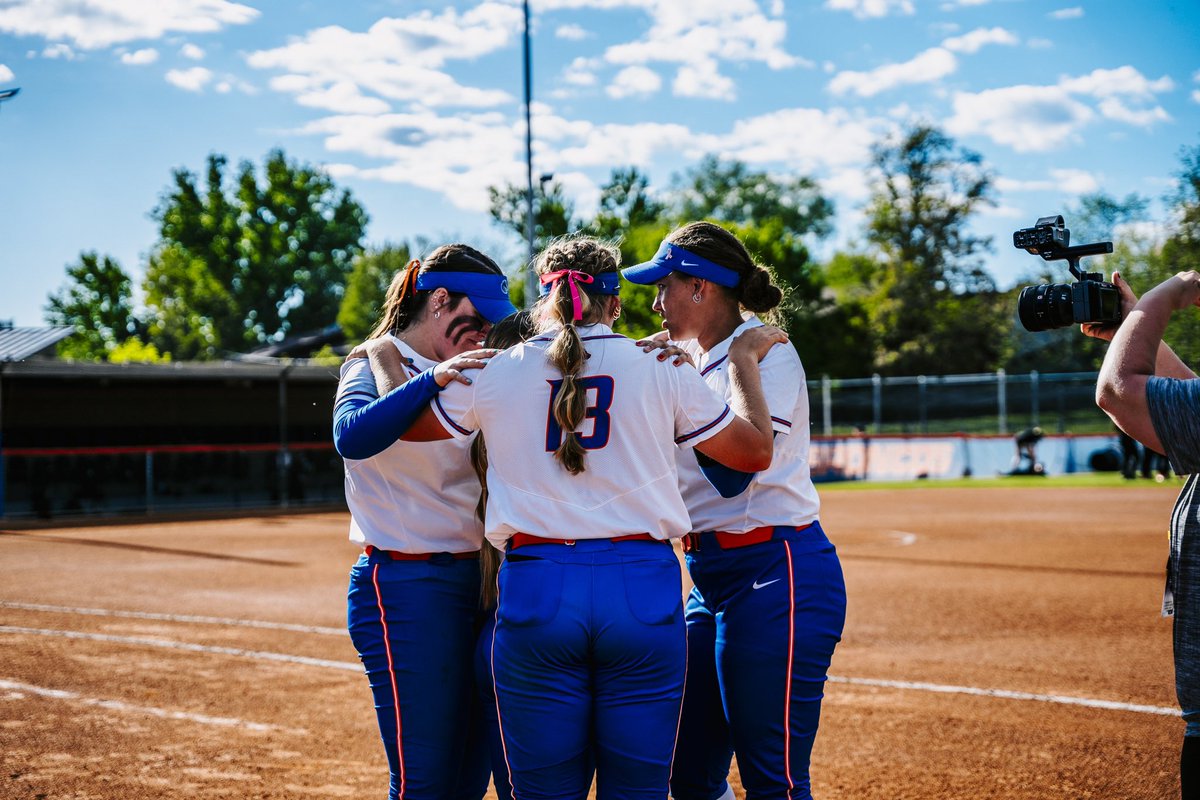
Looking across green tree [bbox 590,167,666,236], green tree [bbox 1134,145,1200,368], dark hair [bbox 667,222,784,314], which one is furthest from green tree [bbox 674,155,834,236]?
dark hair [bbox 667,222,784,314]

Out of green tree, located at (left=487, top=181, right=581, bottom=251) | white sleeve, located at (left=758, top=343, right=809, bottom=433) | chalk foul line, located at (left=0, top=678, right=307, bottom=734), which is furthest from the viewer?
green tree, located at (left=487, top=181, right=581, bottom=251)

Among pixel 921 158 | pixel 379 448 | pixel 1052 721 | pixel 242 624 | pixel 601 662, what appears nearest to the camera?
pixel 601 662

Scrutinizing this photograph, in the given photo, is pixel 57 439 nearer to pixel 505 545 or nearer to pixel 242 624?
pixel 242 624

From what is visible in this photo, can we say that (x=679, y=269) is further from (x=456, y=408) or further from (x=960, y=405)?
(x=960, y=405)

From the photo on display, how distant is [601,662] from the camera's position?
2543 millimetres

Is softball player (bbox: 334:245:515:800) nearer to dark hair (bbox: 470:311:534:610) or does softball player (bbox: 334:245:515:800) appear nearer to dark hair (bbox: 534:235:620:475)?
dark hair (bbox: 470:311:534:610)

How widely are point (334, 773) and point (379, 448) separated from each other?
287 cm

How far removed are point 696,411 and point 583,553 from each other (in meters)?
0.48

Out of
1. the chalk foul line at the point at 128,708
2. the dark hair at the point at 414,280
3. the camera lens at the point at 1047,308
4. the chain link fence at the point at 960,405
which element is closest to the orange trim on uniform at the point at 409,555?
the dark hair at the point at 414,280

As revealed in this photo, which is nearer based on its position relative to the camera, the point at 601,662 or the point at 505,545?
the point at 601,662

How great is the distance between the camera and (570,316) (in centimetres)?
272

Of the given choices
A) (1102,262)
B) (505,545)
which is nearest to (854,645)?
(505,545)

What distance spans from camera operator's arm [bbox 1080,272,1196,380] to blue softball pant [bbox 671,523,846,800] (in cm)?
105

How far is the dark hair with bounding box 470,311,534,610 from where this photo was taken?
9.80 ft
